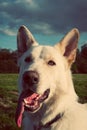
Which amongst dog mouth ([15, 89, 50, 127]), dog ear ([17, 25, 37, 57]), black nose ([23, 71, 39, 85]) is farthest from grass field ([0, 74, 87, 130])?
black nose ([23, 71, 39, 85])

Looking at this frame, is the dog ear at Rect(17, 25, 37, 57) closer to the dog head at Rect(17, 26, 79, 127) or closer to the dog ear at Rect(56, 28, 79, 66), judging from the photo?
the dog head at Rect(17, 26, 79, 127)

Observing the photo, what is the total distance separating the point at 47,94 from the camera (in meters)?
7.62

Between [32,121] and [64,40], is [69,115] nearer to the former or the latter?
[32,121]

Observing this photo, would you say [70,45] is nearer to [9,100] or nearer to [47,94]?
[47,94]

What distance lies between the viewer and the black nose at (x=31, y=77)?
7297 millimetres

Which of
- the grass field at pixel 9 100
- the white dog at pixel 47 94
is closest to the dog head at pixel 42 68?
the white dog at pixel 47 94

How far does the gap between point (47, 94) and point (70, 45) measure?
106 cm

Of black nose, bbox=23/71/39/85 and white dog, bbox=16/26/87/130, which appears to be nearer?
black nose, bbox=23/71/39/85

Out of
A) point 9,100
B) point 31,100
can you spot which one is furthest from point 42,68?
point 9,100

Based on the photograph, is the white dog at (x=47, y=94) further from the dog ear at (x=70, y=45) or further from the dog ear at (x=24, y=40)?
the dog ear at (x=24, y=40)

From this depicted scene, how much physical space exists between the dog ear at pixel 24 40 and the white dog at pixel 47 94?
1.02 ft

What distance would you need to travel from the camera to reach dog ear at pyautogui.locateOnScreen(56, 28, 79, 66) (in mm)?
8188

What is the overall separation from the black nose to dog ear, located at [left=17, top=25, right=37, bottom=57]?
3.25 feet

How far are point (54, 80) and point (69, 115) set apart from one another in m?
0.56
